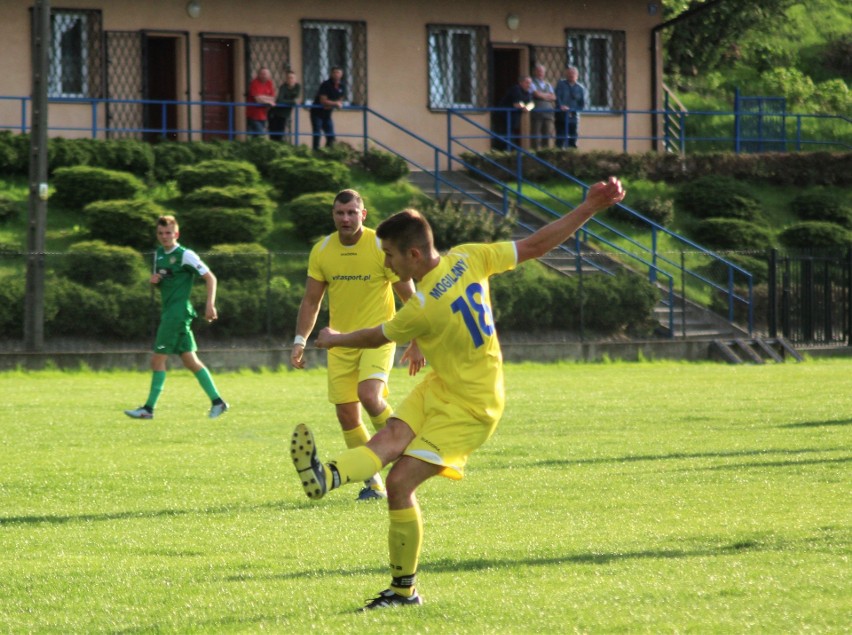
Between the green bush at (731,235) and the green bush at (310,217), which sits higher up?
the green bush at (310,217)

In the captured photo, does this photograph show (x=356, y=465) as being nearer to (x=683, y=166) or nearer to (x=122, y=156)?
(x=122, y=156)

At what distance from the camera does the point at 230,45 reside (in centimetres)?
3641

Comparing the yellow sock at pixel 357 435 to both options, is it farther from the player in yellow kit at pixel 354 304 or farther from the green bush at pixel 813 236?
the green bush at pixel 813 236

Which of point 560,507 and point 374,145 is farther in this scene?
point 374,145

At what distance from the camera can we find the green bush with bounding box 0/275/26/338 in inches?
966

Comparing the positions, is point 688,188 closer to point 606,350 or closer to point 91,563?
point 606,350

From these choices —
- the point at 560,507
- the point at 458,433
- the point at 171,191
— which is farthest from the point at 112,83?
the point at 458,433

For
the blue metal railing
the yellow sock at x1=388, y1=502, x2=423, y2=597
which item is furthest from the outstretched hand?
the blue metal railing

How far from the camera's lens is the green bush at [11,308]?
24.5 metres

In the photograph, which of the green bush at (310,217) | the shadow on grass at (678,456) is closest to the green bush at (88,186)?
the green bush at (310,217)

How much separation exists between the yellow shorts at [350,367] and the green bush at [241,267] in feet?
51.0

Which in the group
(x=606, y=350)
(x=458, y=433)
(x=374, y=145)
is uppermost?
(x=374, y=145)

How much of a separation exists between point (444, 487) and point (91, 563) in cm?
362

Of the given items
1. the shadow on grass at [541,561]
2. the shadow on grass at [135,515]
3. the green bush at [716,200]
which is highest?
the green bush at [716,200]
